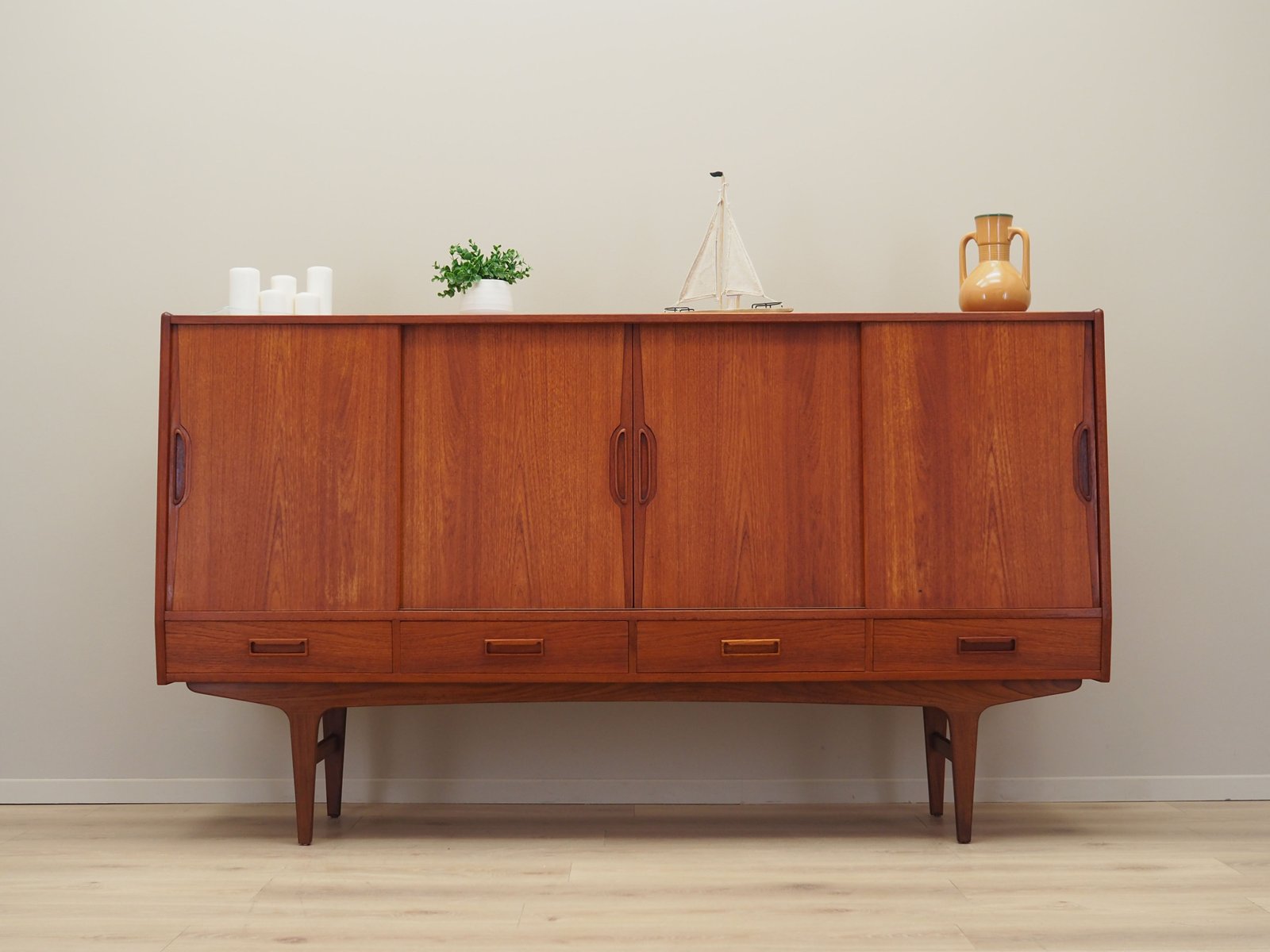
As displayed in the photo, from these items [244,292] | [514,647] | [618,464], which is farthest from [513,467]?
[244,292]

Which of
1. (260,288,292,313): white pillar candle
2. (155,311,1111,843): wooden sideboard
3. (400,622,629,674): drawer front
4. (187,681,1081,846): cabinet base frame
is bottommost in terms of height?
(187,681,1081,846): cabinet base frame

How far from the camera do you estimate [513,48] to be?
259 centimetres

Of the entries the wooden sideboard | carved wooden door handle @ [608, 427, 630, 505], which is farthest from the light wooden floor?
carved wooden door handle @ [608, 427, 630, 505]

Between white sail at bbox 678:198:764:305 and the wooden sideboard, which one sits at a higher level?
white sail at bbox 678:198:764:305

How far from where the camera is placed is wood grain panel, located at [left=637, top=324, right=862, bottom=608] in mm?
2084

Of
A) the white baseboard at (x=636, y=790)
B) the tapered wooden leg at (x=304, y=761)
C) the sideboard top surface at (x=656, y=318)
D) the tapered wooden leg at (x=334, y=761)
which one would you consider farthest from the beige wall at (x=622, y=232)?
the sideboard top surface at (x=656, y=318)

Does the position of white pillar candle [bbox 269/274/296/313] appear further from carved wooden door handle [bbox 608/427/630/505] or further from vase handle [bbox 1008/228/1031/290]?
vase handle [bbox 1008/228/1031/290]

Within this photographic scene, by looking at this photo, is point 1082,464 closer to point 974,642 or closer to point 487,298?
point 974,642

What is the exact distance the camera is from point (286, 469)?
209cm

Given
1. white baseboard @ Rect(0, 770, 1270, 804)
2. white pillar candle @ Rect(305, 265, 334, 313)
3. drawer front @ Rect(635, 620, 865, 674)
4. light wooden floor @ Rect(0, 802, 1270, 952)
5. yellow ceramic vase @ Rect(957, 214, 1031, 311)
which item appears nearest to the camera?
light wooden floor @ Rect(0, 802, 1270, 952)

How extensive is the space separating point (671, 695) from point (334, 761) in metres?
0.87

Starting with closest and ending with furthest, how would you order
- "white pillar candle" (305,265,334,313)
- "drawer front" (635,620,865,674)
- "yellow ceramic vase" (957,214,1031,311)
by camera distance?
"drawer front" (635,620,865,674) → "yellow ceramic vase" (957,214,1031,311) → "white pillar candle" (305,265,334,313)

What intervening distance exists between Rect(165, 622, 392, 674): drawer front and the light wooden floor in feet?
1.31

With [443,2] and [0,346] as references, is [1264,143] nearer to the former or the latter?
[443,2]
